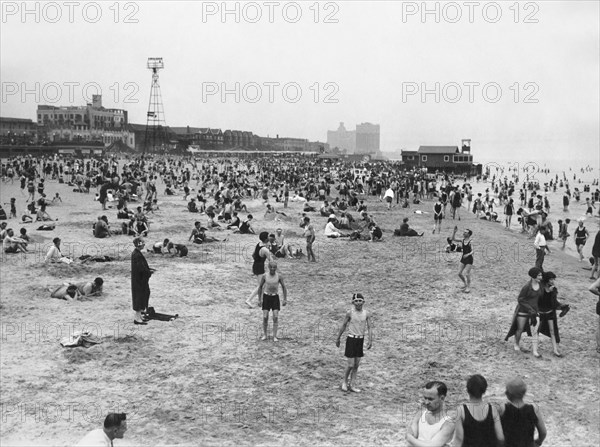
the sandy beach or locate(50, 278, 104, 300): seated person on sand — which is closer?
the sandy beach

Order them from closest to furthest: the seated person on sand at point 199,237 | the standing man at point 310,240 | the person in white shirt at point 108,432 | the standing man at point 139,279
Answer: the person in white shirt at point 108,432 → the standing man at point 139,279 → the standing man at point 310,240 → the seated person on sand at point 199,237

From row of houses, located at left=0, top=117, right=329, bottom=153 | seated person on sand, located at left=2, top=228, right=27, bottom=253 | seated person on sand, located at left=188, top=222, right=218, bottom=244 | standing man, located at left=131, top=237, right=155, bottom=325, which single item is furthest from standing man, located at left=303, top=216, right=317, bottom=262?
row of houses, located at left=0, top=117, right=329, bottom=153

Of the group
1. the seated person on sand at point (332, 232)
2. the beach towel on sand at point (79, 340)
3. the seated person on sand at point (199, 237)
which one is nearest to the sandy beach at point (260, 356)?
the beach towel on sand at point (79, 340)

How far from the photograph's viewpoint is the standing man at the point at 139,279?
972 centimetres

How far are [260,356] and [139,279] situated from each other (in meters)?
2.59

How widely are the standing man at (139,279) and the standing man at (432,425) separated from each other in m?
6.62

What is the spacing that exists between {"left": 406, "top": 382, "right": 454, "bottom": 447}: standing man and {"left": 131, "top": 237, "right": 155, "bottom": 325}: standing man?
6.62m

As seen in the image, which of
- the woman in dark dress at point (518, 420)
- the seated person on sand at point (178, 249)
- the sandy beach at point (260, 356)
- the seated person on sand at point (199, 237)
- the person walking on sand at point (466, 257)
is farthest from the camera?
the seated person on sand at point (199, 237)

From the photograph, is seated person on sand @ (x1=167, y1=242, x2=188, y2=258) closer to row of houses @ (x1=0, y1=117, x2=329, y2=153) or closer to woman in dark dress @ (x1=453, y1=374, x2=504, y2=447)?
woman in dark dress @ (x1=453, y1=374, x2=504, y2=447)

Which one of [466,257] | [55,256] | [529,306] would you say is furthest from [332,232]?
[529,306]

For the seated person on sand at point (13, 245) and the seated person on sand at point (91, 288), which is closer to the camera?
the seated person on sand at point (91, 288)

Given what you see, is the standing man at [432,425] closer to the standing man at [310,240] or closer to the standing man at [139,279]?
the standing man at [139,279]

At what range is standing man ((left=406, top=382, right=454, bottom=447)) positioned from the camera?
13.2 feet

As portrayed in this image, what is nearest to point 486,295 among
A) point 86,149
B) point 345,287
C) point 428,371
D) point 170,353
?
point 345,287
